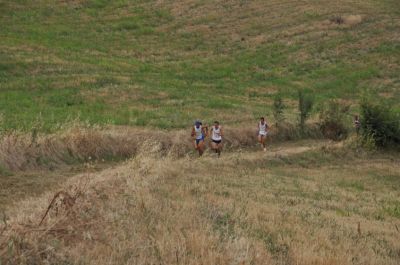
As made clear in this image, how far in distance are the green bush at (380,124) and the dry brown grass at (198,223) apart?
36.1 feet

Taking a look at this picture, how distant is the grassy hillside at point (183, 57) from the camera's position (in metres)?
27.6

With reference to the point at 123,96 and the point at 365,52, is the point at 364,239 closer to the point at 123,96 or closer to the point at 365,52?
the point at 123,96

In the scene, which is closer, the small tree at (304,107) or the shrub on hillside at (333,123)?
the small tree at (304,107)

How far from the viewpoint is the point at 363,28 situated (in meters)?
51.8

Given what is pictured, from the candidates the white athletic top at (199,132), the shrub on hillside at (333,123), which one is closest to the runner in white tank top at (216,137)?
the white athletic top at (199,132)

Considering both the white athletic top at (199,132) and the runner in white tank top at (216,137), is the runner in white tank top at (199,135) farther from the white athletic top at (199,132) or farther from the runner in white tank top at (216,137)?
the runner in white tank top at (216,137)

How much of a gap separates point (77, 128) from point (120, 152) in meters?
1.69

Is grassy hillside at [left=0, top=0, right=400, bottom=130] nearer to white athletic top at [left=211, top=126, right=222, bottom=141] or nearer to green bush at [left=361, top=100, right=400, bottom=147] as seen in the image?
white athletic top at [left=211, top=126, right=222, bottom=141]

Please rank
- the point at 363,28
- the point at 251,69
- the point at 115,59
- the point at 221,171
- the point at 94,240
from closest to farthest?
the point at 94,240, the point at 221,171, the point at 115,59, the point at 251,69, the point at 363,28

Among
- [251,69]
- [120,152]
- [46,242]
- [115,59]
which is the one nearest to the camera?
[46,242]

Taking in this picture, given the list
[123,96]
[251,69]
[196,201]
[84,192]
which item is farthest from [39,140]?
[251,69]

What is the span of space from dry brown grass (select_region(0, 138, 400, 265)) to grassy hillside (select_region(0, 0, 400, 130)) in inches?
321

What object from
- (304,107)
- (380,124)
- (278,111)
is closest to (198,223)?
(278,111)

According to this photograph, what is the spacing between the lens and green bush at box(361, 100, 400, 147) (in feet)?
88.4
